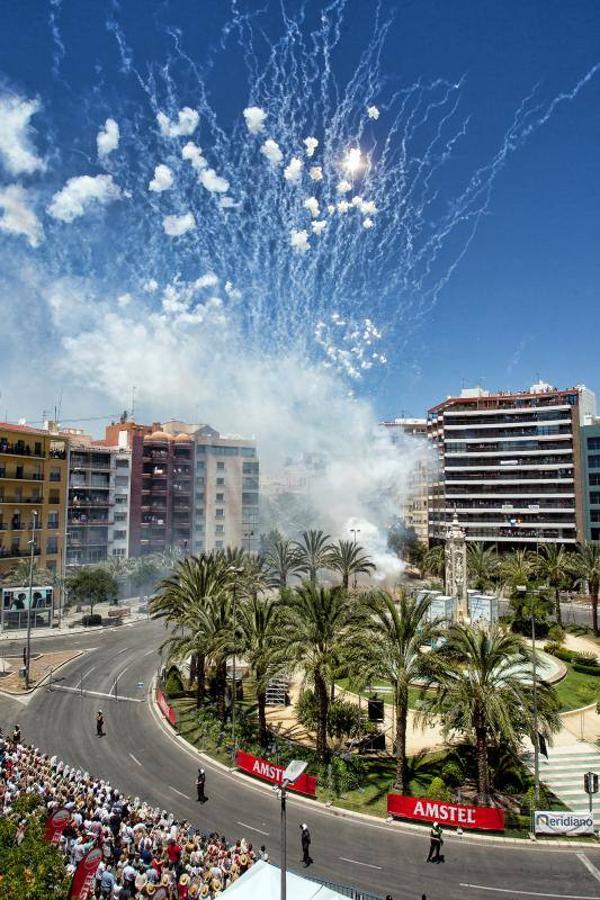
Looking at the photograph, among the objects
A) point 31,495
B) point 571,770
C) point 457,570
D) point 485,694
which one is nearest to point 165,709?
point 485,694

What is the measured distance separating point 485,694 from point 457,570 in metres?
23.1

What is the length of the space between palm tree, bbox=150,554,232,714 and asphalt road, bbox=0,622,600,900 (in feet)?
14.1

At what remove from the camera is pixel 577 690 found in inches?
1533

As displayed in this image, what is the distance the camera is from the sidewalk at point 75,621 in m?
56.6

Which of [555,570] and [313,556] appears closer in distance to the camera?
[555,570]

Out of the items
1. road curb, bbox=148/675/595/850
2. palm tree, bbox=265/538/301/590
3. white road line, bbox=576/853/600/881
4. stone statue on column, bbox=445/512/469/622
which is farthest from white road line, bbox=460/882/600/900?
palm tree, bbox=265/538/301/590

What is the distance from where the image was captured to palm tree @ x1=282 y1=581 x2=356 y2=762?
26641 millimetres

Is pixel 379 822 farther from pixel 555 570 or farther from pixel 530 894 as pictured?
pixel 555 570

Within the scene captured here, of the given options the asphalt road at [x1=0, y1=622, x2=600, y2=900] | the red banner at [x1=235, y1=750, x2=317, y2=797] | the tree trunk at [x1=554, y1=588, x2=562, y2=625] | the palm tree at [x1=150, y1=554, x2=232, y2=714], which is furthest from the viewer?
the tree trunk at [x1=554, y1=588, x2=562, y2=625]

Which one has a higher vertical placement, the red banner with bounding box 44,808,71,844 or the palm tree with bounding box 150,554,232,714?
the palm tree with bounding box 150,554,232,714

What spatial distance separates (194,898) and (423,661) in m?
12.3

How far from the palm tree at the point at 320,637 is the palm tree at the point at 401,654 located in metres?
1.40

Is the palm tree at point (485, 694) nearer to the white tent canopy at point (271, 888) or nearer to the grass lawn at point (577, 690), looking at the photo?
the white tent canopy at point (271, 888)

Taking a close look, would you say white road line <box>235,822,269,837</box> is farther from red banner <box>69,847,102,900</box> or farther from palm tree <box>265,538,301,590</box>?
palm tree <box>265,538,301,590</box>
